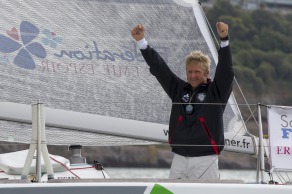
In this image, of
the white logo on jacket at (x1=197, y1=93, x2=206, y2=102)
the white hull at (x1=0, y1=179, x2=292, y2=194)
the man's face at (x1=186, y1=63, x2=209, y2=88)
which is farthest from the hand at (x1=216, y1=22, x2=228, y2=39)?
the white hull at (x1=0, y1=179, x2=292, y2=194)

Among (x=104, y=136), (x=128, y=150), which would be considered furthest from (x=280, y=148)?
(x=128, y=150)

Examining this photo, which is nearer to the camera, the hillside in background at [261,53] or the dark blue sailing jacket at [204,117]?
the dark blue sailing jacket at [204,117]

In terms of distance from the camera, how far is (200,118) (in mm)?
5082

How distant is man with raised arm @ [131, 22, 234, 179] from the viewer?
506cm

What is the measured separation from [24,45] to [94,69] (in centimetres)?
41

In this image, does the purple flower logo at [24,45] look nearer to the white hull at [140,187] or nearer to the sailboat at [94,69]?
the sailboat at [94,69]

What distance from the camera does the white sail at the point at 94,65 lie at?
5.73m

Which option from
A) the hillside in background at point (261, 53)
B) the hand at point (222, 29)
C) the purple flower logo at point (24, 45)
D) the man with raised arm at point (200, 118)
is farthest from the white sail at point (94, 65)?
the hillside in background at point (261, 53)

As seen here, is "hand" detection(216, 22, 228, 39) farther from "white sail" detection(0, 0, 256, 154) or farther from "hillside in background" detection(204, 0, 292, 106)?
"hillside in background" detection(204, 0, 292, 106)

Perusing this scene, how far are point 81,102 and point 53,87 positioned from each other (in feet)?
0.56

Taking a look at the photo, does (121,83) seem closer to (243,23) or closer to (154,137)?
(154,137)

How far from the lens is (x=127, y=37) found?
6078 mm

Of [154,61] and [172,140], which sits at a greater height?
[154,61]

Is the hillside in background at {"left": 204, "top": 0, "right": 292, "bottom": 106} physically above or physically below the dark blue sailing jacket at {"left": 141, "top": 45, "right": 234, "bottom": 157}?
above
